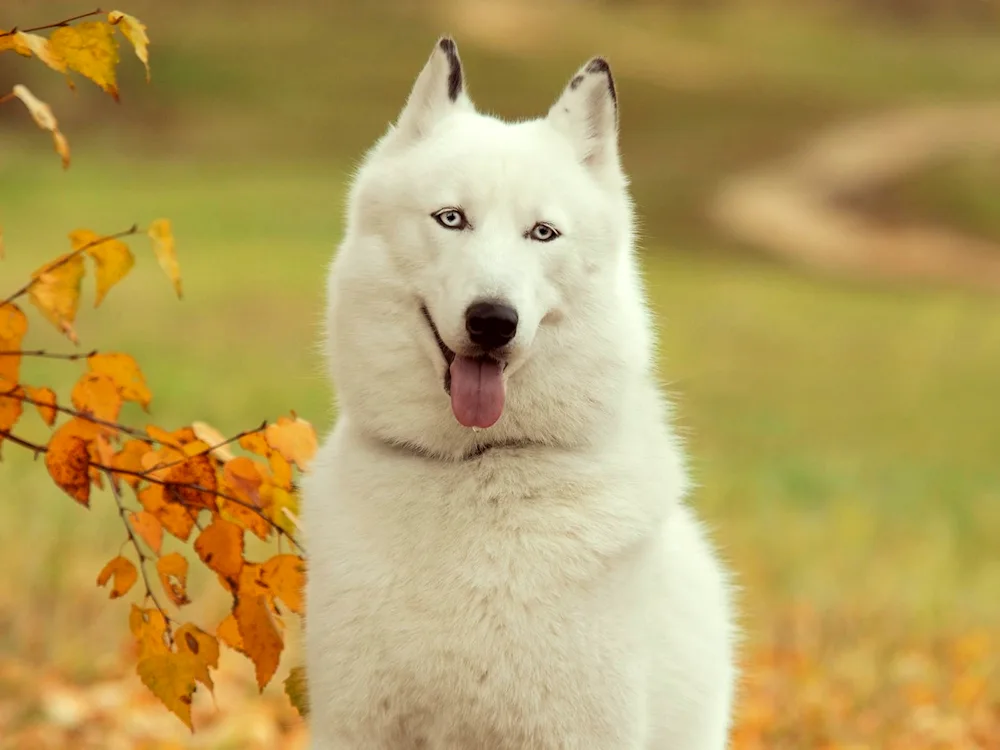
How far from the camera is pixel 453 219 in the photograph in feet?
10.4

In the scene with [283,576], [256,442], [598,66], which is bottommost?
[283,576]

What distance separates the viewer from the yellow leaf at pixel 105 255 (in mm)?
3225

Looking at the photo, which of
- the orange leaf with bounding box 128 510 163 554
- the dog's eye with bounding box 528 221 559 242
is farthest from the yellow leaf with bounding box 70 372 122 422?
the dog's eye with bounding box 528 221 559 242

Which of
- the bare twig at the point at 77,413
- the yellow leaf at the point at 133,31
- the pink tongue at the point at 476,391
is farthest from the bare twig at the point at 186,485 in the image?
the yellow leaf at the point at 133,31

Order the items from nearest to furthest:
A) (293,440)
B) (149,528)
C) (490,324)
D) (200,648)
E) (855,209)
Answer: (490,324) → (149,528) → (200,648) → (293,440) → (855,209)

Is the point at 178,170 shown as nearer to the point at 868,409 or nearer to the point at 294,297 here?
the point at 294,297

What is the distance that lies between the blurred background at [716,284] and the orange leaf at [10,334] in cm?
120

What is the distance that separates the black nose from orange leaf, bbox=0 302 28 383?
3.66 feet

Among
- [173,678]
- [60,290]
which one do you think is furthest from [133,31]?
[173,678]

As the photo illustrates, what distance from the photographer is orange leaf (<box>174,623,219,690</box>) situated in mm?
3385

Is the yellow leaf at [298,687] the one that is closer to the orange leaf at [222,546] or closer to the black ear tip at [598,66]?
the orange leaf at [222,546]

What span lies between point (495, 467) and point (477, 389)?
27 cm

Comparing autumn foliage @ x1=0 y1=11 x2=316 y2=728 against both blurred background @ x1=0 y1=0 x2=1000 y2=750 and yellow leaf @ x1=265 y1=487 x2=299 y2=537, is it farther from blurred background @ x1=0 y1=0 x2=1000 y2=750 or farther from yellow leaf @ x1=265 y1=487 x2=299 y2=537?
blurred background @ x1=0 y1=0 x2=1000 y2=750

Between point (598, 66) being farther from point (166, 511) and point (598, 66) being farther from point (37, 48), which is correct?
point (166, 511)
